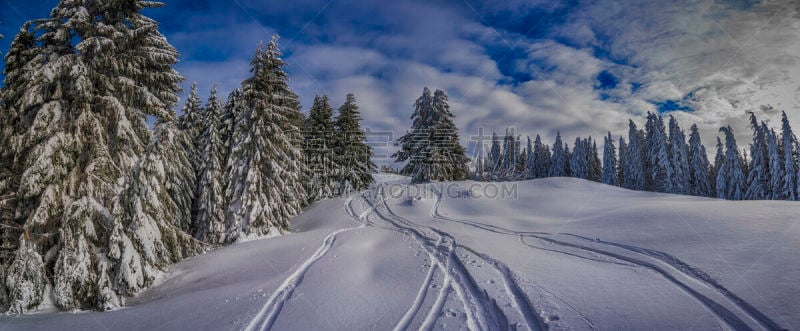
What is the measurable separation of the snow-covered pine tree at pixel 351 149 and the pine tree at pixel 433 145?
172 inches

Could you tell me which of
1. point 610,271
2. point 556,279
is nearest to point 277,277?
point 556,279

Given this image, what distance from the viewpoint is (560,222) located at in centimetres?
1436

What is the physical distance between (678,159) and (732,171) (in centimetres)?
543

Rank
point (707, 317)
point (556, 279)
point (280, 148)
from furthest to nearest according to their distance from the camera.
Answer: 1. point (280, 148)
2. point (556, 279)
3. point (707, 317)

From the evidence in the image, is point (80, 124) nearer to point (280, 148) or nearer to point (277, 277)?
point (277, 277)

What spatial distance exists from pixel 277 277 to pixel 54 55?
32.2 feet

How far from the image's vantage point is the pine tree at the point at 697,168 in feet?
146

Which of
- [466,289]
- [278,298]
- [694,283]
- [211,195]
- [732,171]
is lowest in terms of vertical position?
[278,298]

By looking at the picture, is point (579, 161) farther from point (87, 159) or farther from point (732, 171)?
point (87, 159)

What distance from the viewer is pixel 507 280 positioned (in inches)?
267

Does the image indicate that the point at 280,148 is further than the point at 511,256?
Yes

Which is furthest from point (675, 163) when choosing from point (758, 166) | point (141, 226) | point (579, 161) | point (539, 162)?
point (141, 226)

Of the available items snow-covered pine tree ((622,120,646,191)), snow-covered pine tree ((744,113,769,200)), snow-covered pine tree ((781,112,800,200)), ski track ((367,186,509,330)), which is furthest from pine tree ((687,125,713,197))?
ski track ((367,186,509,330))

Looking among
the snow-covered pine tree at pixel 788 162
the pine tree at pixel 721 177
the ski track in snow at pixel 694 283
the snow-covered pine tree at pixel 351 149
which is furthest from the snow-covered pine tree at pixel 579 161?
the ski track in snow at pixel 694 283
